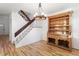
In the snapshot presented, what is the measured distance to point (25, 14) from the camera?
7.27ft

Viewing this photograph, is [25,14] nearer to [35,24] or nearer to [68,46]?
[35,24]

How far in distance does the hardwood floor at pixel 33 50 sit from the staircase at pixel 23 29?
184 mm

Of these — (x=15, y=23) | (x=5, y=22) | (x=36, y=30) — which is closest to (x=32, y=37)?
(x=36, y=30)

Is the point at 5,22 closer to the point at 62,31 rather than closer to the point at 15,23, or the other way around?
the point at 15,23

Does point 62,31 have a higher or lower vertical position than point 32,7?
lower

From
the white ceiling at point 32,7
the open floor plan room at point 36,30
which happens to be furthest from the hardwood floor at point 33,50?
the white ceiling at point 32,7

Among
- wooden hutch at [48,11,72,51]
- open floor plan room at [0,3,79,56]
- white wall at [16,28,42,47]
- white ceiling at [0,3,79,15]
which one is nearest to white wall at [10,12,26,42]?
open floor plan room at [0,3,79,56]

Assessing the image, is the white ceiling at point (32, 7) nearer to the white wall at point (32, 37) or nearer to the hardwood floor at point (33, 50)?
the white wall at point (32, 37)

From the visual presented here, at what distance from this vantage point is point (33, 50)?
2.28m

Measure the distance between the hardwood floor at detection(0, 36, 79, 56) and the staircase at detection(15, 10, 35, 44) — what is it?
0.60 ft

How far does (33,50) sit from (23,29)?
0.44 meters

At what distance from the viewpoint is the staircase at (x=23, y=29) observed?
2213 millimetres

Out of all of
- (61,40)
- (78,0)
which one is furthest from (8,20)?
(78,0)

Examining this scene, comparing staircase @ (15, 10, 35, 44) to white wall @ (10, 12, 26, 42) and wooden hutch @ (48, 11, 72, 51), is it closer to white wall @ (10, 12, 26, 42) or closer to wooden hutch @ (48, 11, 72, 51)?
white wall @ (10, 12, 26, 42)
